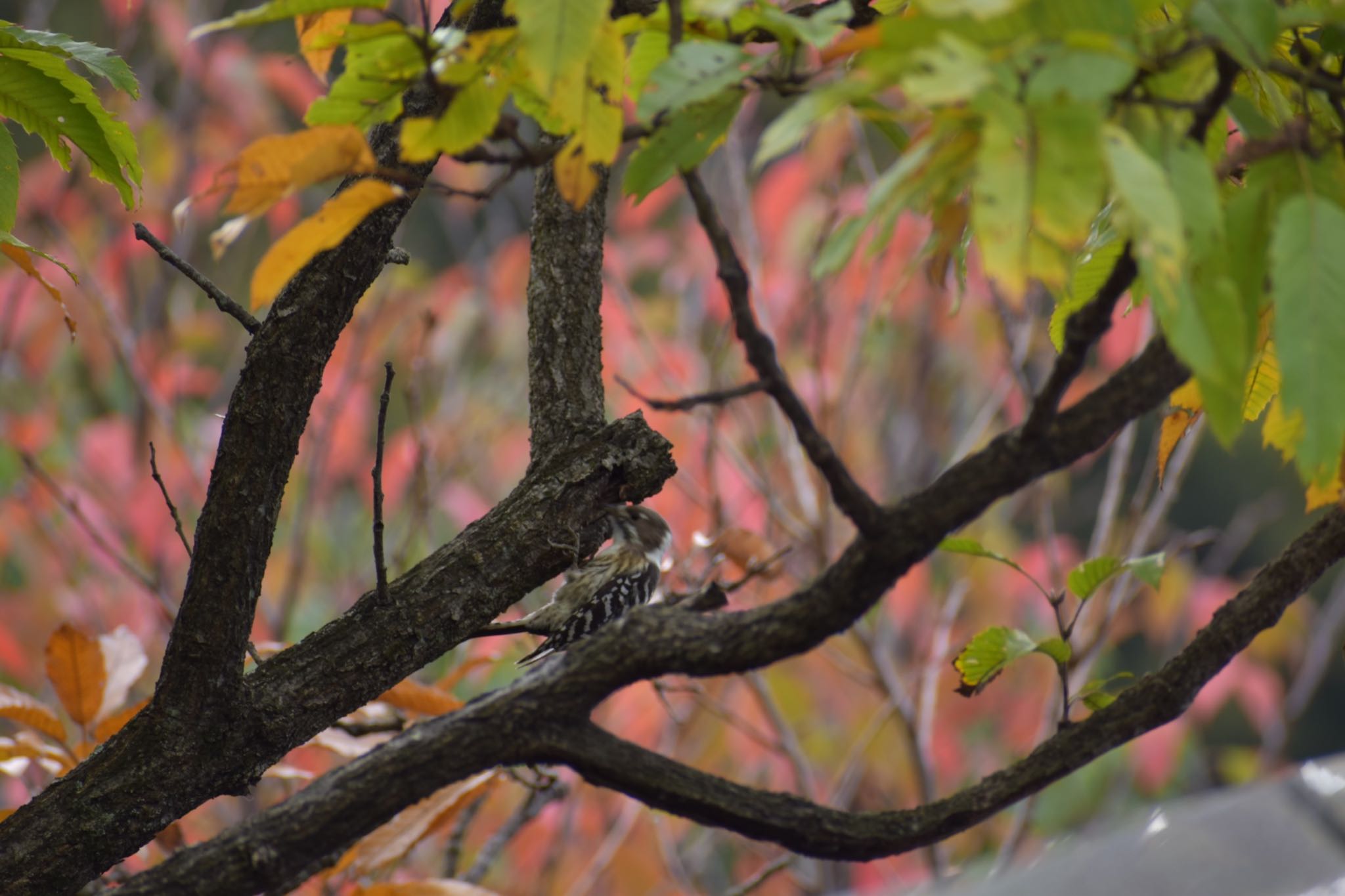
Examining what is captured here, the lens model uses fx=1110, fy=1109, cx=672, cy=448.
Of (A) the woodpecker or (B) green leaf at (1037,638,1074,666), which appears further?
(A) the woodpecker

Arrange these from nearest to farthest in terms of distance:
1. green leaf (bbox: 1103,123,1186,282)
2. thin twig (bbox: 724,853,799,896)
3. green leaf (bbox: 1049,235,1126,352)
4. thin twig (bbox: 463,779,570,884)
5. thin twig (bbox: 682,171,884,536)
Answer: green leaf (bbox: 1103,123,1186,282) < thin twig (bbox: 682,171,884,536) < green leaf (bbox: 1049,235,1126,352) < thin twig (bbox: 724,853,799,896) < thin twig (bbox: 463,779,570,884)

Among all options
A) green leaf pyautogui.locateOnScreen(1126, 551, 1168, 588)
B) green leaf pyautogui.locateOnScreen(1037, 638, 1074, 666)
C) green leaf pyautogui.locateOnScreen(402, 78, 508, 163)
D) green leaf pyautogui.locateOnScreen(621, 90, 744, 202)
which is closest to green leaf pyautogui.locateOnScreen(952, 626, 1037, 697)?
green leaf pyautogui.locateOnScreen(1037, 638, 1074, 666)

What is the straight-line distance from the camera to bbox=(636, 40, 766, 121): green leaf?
67 cm

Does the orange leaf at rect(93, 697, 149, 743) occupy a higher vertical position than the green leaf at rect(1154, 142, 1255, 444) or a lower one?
higher

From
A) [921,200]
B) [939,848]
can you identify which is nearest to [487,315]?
[939,848]

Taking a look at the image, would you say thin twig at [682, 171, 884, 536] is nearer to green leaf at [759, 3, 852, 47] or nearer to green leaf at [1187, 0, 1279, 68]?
green leaf at [759, 3, 852, 47]

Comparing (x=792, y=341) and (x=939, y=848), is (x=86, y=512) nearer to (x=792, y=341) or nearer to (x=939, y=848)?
(x=792, y=341)

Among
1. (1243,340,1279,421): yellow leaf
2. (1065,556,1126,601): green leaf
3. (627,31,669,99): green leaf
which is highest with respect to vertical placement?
(627,31,669,99): green leaf

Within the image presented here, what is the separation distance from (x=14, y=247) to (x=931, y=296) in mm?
2997

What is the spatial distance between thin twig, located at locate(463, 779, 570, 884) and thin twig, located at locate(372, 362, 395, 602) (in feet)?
2.51

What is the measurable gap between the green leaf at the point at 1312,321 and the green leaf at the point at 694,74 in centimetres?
33

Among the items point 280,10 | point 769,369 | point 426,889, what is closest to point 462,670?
point 426,889

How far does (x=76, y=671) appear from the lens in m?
1.31

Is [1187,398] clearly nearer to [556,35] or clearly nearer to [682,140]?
[682,140]
